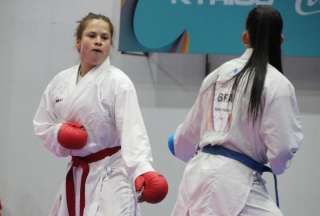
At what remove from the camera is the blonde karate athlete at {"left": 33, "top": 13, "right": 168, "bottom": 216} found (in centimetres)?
249

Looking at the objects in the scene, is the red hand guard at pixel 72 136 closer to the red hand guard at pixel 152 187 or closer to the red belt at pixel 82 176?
the red belt at pixel 82 176

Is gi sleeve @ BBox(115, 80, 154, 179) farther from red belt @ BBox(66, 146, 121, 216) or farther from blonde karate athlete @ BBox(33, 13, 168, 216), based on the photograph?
red belt @ BBox(66, 146, 121, 216)

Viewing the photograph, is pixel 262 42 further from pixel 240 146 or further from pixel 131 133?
pixel 131 133

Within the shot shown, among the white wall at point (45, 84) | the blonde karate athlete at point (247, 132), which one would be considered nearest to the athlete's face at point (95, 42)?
the blonde karate athlete at point (247, 132)

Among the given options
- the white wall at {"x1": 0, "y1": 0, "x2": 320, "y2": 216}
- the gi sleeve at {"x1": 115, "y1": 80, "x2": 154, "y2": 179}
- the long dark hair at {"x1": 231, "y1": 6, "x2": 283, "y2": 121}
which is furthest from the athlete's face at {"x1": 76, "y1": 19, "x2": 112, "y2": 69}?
the white wall at {"x1": 0, "y1": 0, "x2": 320, "y2": 216}

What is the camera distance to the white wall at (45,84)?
402cm

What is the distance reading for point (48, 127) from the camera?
9.21ft

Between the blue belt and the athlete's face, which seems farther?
the athlete's face

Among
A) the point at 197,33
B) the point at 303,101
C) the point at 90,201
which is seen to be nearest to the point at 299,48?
the point at 303,101

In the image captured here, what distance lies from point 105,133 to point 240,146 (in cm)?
73

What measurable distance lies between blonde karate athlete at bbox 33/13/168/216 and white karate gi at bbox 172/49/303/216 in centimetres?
29

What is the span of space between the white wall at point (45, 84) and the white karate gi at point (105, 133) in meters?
1.26

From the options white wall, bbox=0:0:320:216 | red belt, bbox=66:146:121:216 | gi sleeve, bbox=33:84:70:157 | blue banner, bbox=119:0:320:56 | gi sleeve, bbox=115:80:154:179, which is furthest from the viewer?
white wall, bbox=0:0:320:216

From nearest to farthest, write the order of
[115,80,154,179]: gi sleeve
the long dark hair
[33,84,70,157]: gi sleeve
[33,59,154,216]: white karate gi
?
the long dark hair < [115,80,154,179]: gi sleeve < [33,59,154,216]: white karate gi < [33,84,70,157]: gi sleeve
